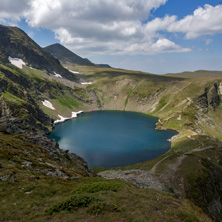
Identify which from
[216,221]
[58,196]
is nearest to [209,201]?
[216,221]

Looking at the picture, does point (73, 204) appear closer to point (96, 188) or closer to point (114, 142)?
point (96, 188)

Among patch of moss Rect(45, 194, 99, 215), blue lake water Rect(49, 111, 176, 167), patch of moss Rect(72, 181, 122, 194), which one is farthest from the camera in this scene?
blue lake water Rect(49, 111, 176, 167)

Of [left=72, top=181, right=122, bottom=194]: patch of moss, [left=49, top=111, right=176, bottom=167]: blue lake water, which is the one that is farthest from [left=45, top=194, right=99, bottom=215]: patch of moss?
[left=49, top=111, right=176, bottom=167]: blue lake water

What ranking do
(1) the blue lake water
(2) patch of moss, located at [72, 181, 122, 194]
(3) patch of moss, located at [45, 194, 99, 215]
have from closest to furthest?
(3) patch of moss, located at [45, 194, 99, 215] < (2) patch of moss, located at [72, 181, 122, 194] < (1) the blue lake water

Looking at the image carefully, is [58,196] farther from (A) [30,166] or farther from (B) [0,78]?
(B) [0,78]

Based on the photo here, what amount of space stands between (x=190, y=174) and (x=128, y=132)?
3768 inches

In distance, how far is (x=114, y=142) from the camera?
419 ft

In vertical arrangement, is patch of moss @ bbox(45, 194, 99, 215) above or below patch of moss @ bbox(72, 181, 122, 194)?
above

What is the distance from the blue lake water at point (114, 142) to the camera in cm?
10344

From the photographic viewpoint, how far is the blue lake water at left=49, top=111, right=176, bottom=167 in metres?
103

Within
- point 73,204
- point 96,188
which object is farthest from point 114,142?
point 73,204

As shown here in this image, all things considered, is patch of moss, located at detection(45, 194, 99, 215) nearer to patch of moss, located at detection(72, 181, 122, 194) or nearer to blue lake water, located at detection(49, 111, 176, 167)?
patch of moss, located at detection(72, 181, 122, 194)

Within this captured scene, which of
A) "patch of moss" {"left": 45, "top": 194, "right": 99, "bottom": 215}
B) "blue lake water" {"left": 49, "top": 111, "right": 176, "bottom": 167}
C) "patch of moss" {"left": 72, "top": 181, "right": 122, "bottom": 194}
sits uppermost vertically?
"patch of moss" {"left": 45, "top": 194, "right": 99, "bottom": 215}

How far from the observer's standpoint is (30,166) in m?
32.8
